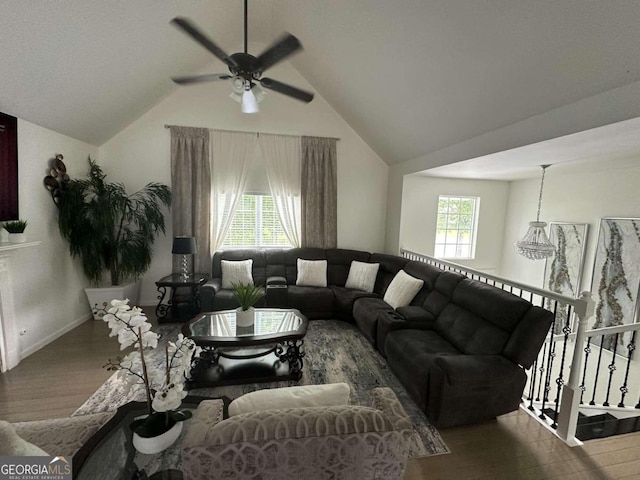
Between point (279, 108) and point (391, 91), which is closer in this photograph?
point (391, 91)

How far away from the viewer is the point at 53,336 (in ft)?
10.8

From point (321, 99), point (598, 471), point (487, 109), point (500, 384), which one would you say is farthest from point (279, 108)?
point (598, 471)

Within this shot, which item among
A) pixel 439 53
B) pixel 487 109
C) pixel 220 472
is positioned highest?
pixel 439 53

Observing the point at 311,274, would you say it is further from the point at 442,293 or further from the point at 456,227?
the point at 456,227

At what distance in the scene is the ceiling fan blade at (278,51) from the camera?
1.88m

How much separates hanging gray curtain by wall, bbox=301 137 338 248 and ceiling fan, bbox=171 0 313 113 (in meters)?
2.04

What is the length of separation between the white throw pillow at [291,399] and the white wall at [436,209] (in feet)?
12.8

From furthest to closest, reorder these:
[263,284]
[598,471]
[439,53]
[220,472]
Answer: [263,284] → [439,53] → [598,471] → [220,472]

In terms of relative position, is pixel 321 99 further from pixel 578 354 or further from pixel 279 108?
pixel 578 354

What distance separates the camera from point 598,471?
5.87ft

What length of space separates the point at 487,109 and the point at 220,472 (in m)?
3.26

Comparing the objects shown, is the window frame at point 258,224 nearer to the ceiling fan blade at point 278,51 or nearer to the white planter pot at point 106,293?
the white planter pot at point 106,293

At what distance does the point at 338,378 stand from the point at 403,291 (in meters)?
1.38

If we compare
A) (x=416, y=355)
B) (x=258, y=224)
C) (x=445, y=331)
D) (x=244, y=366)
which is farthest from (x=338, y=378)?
(x=258, y=224)
